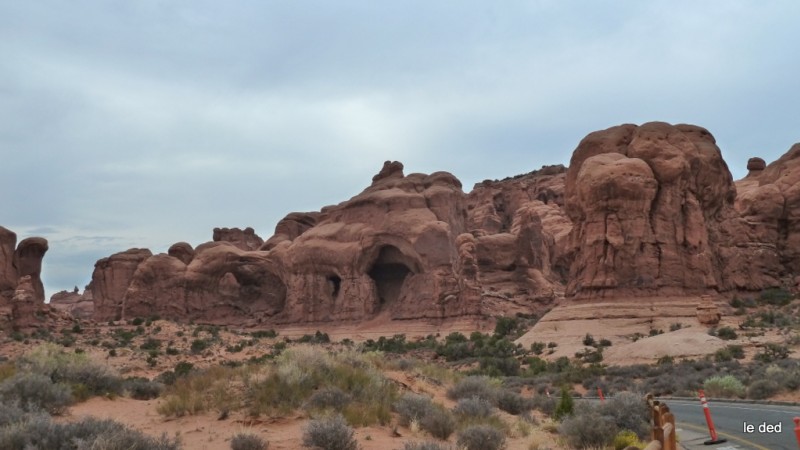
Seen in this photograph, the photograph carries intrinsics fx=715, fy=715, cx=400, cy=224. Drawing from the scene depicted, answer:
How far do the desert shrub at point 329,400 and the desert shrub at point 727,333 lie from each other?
26.7 meters

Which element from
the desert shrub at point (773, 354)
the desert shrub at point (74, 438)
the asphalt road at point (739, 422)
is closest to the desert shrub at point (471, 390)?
the asphalt road at point (739, 422)

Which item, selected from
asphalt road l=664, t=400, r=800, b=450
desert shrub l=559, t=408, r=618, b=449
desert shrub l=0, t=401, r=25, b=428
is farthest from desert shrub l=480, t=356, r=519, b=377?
desert shrub l=0, t=401, r=25, b=428

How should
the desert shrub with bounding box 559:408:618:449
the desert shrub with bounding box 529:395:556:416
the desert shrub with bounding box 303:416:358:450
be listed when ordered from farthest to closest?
the desert shrub with bounding box 529:395:556:416, the desert shrub with bounding box 559:408:618:449, the desert shrub with bounding box 303:416:358:450

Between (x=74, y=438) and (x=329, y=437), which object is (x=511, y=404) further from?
(x=74, y=438)

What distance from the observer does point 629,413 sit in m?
13.7

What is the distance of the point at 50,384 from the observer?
11945mm

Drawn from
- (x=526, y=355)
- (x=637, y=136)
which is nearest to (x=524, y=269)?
(x=637, y=136)

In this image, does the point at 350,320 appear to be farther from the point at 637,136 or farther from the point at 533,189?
the point at 533,189

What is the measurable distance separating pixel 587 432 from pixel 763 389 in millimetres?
10077

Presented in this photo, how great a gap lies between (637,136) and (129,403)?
38.6 m

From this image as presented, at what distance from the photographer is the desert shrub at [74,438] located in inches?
314

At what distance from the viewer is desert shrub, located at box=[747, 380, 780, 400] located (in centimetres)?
1939

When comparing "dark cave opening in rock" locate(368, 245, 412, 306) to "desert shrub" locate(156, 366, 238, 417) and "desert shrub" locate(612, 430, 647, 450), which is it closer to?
"desert shrub" locate(156, 366, 238, 417)

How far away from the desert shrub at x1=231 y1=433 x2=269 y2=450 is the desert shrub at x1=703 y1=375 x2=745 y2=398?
52.4 feet
